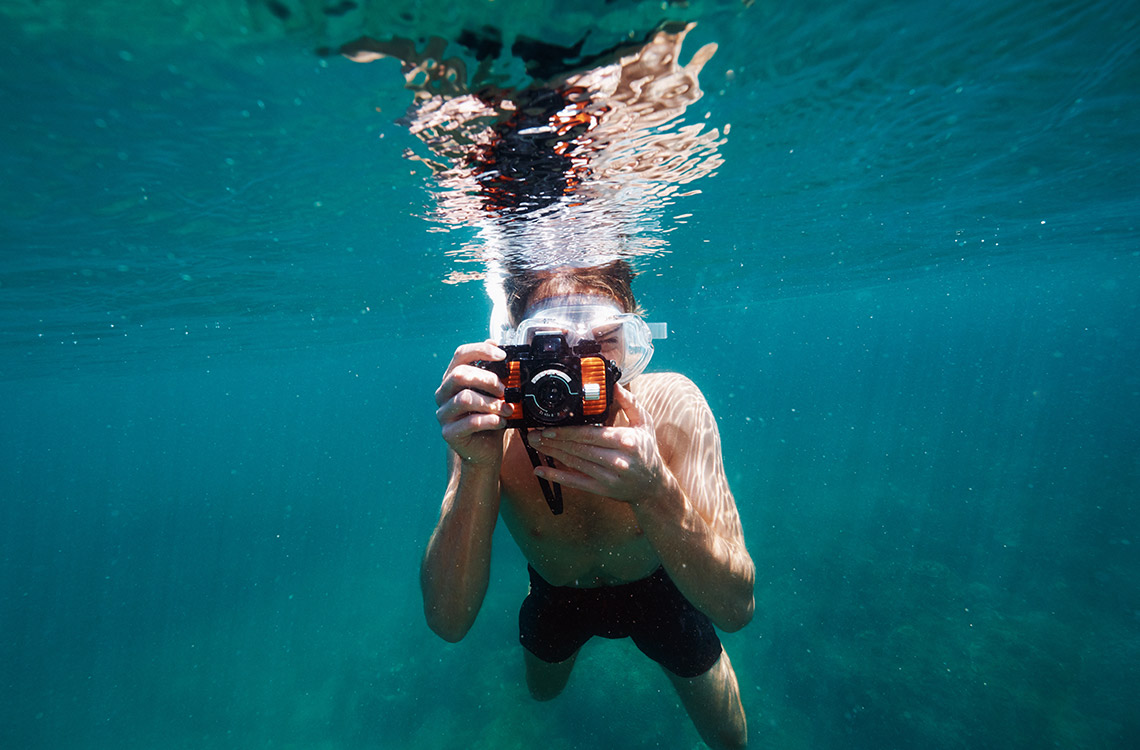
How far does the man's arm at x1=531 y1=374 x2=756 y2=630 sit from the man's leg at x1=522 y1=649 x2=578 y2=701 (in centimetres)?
259

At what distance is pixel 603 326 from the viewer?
9.68ft

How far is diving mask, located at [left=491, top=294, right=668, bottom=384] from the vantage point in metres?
2.94

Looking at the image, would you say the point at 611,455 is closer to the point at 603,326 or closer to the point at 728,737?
the point at 603,326

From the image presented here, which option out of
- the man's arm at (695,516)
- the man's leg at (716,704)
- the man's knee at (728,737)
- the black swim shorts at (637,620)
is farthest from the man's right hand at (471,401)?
the man's knee at (728,737)

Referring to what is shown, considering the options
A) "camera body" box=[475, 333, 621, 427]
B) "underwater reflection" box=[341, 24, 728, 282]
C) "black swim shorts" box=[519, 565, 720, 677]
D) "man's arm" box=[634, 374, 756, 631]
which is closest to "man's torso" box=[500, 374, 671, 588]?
"man's arm" box=[634, 374, 756, 631]

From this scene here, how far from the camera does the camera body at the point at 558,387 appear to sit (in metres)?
2.02

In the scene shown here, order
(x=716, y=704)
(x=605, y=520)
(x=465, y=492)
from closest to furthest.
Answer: (x=465, y=492)
(x=605, y=520)
(x=716, y=704)

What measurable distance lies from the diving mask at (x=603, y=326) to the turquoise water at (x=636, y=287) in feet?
6.63

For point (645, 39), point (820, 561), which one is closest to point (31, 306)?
point (645, 39)

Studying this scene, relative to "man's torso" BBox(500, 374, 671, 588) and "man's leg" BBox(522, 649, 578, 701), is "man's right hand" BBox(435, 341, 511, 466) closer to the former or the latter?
"man's torso" BBox(500, 374, 671, 588)

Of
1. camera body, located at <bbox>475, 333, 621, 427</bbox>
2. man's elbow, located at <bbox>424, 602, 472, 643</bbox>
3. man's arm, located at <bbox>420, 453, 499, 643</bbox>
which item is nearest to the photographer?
camera body, located at <bbox>475, 333, 621, 427</bbox>

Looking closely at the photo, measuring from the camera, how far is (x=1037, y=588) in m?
10.7

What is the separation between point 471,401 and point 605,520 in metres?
1.73

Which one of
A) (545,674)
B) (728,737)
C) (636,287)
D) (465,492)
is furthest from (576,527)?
(636,287)
